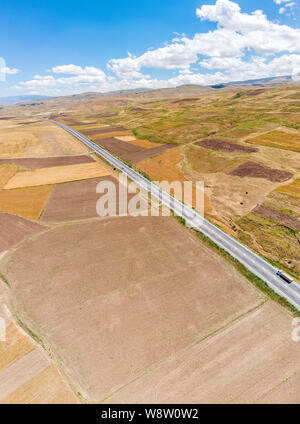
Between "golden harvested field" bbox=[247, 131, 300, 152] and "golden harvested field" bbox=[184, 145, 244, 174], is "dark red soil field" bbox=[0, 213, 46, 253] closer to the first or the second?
"golden harvested field" bbox=[184, 145, 244, 174]

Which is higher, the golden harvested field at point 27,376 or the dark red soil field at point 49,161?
the dark red soil field at point 49,161

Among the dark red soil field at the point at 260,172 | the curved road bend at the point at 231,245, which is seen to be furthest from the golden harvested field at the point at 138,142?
the dark red soil field at the point at 260,172

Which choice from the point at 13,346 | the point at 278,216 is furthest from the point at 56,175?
the point at 278,216

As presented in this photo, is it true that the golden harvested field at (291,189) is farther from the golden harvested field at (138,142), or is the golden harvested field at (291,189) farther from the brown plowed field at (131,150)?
the golden harvested field at (138,142)

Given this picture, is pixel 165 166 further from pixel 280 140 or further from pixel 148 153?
pixel 280 140

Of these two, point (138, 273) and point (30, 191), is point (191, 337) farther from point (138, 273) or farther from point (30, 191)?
point (30, 191)

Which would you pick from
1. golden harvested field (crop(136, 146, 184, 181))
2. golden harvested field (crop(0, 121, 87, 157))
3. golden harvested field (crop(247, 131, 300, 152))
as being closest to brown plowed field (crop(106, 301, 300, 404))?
golden harvested field (crop(136, 146, 184, 181))

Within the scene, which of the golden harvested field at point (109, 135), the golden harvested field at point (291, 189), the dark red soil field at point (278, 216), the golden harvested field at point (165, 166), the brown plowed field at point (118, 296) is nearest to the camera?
the brown plowed field at point (118, 296)
